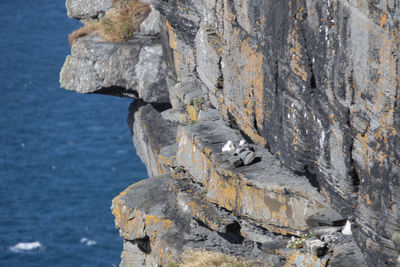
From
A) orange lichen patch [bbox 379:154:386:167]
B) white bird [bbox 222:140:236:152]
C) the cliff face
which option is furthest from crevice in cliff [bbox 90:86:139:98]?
orange lichen patch [bbox 379:154:386:167]

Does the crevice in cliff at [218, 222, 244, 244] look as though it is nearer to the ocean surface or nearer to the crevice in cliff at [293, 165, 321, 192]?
the crevice in cliff at [293, 165, 321, 192]

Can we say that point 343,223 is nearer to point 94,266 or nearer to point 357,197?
point 357,197

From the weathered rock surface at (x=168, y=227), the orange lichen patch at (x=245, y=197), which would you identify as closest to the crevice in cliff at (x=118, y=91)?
the weathered rock surface at (x=168, y=227)

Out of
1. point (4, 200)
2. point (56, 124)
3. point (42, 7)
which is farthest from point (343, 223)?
point (42, 7)

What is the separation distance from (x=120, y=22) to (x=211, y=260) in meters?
13.2

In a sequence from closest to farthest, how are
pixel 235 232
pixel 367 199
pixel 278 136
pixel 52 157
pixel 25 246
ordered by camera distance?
pixel 367 199 → pixel 278 136 → pixel 235 232 → pixel 25 246 → pixel 52 157

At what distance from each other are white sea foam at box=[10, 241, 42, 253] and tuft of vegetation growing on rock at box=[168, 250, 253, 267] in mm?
46633

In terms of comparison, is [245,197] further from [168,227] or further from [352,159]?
[168,227]

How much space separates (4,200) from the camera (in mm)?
66375

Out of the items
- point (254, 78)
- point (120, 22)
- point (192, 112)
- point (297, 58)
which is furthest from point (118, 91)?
point (297, 58)

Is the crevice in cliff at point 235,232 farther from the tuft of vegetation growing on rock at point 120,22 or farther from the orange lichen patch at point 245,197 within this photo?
the tuft of vegetation growing on rock at point 120,22

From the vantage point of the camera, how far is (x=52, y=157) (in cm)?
Result: 7481

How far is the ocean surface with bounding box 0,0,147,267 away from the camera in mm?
58531

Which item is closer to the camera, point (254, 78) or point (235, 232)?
point (254, 78)
